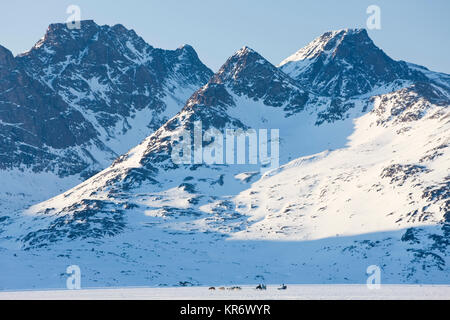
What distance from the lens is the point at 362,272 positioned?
186 m

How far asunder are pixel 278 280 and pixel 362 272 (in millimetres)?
19777

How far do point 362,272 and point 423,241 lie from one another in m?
19.8

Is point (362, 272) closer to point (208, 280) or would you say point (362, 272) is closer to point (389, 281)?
A: point (389, 281)

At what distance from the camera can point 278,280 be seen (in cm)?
18088
